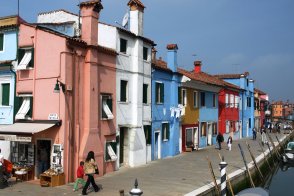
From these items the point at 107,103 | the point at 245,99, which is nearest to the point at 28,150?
the point at 107,103

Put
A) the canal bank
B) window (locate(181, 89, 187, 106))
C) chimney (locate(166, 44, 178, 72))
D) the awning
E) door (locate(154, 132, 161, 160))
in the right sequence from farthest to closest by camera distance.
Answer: window (locate(181, 89, 187, 106)) → chimney (locate(166, 44, 178, 72)) → door (locate(154, 132, 161, 160)) → the awning → the canal bank

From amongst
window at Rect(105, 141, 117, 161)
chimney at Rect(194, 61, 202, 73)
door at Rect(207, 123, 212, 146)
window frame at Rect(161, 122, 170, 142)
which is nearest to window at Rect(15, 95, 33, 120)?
window at Rect(105, 141, 117, 161)

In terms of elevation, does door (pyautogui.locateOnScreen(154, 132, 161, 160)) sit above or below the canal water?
above

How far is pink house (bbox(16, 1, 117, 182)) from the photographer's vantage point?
16.8m

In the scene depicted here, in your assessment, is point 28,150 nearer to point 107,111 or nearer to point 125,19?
point 107,111

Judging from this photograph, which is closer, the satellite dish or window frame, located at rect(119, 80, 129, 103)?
window frame, located at rect(119, 80, 129, 103)

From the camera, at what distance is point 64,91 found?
16.7 meters

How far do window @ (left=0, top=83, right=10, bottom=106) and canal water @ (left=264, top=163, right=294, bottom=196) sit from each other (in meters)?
16.0

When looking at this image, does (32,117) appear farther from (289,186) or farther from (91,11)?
(289,186)

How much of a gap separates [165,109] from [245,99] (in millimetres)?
26391

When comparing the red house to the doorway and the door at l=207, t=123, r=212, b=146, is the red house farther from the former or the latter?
the doorway

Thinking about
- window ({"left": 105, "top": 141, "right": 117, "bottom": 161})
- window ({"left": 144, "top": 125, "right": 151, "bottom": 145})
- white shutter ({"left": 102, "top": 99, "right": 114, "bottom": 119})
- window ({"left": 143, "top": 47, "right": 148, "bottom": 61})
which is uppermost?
window ({"left": 143, "top": 47, "right": 148, "bottom": 61})

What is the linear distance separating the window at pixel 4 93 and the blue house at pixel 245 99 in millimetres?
33675

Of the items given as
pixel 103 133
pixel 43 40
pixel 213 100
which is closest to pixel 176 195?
pixel 103 133
